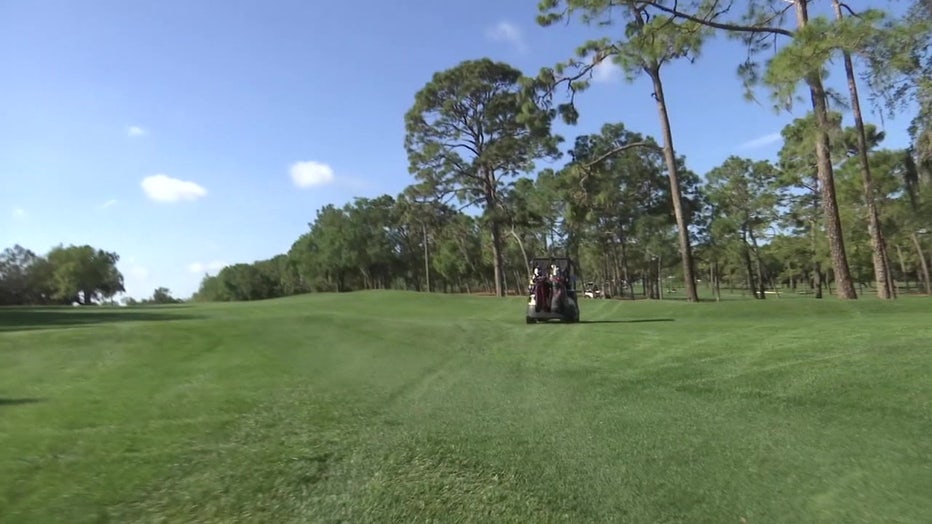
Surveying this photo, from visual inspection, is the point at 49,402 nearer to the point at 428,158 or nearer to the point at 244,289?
the point at 428,158

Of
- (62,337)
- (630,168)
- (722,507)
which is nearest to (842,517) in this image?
(722,507)

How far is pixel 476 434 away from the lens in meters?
6.81

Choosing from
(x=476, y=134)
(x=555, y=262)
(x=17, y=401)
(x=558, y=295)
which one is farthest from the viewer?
(x=476, y=134)

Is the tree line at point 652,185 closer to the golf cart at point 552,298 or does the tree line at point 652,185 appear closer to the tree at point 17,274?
the golf cart at point 552,298

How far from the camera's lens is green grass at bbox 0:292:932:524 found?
481 centimetres

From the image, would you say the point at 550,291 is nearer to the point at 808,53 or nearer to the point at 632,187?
the point at 808,53

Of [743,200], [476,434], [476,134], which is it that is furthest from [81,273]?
[476,434]

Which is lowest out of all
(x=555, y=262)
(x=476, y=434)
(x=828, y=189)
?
(x=476, y=434)

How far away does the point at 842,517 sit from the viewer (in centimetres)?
447

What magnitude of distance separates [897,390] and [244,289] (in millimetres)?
102650

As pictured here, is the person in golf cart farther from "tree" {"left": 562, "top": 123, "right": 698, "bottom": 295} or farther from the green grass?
"tree" {"left": 562, "top": 123, "right": 698, "bottom": 295}

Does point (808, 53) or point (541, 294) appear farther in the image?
point (541, 294)

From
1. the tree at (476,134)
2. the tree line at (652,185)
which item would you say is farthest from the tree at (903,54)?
the tree at (476,134)

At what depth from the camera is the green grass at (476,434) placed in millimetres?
4812
